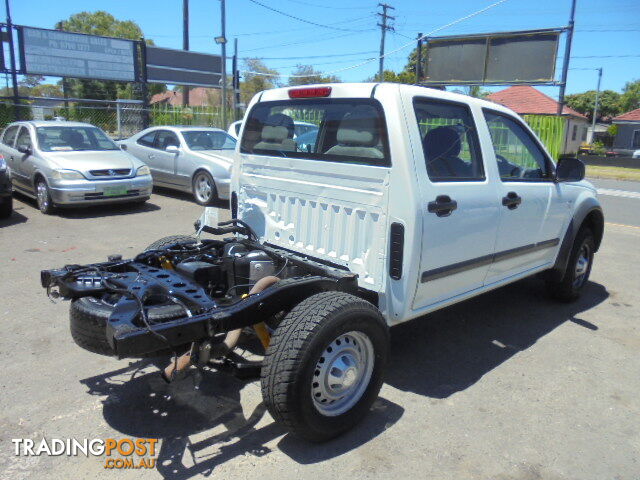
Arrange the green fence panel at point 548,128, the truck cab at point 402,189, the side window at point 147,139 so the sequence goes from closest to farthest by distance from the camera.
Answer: the truck cab at point 402,189 < the side window at point 147,139 < the green fence panel at point 548,128

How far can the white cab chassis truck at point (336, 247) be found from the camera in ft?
9.03

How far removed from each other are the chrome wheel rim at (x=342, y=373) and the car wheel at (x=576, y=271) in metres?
2.93

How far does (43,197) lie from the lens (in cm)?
889

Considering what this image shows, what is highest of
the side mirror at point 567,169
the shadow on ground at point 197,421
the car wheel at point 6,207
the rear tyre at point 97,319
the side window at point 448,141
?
the side window at point 448,141

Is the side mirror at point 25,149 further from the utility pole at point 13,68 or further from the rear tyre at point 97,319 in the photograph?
the rear tyre at point 97,319

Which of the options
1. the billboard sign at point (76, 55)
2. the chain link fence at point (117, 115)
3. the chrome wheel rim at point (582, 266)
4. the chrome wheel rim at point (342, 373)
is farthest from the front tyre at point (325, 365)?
the billboard sign at point (76, 55)

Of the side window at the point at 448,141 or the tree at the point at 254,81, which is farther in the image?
the tree at the point at 254,81

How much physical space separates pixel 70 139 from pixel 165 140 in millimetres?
2094

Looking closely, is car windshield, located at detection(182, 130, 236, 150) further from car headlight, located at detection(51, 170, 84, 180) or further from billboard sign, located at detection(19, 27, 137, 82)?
billboard sign, located at detection(19, 27, 137, 82)

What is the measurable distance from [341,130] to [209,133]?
815 centimetres

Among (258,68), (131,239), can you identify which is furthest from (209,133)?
(258,68)

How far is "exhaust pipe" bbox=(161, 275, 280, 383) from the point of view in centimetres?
280

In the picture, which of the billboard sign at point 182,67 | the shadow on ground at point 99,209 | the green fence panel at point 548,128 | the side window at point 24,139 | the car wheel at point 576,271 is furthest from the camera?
the green fence panel at point 548,128

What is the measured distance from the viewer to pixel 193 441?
291 centimetres
